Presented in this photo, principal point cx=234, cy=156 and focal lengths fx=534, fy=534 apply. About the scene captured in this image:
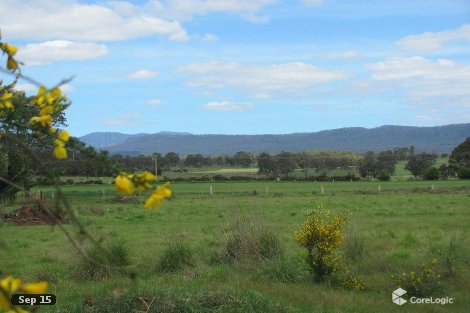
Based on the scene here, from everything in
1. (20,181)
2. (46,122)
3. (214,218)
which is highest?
(46,122)

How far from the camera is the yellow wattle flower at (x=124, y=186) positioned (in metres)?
1.46

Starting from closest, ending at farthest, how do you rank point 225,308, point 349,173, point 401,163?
point 225,308 → point 349,173 → point 401,163

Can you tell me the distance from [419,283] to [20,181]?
6.61 metres

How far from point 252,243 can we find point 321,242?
1606 mm

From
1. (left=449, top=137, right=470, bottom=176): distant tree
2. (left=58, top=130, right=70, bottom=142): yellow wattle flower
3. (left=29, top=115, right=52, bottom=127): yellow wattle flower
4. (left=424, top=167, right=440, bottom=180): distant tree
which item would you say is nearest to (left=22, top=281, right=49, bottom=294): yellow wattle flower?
(left=58, top=130, right=70, bottom=142): yellow wattle flower

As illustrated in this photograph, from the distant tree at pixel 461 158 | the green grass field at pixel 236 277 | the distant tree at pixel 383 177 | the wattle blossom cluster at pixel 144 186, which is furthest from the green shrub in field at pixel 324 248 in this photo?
the distant tree at pixel 461 158

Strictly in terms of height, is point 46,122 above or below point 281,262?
above

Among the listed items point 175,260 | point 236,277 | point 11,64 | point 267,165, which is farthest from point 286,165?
point 11,64

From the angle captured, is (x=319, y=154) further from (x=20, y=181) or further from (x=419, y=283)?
(x=20, y=181)

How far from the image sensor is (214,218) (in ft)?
68.7

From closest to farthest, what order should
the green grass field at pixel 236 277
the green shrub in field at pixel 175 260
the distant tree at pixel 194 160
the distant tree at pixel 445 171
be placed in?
1. the green grass field at pixel 236 277
2. the green shrub in field at pixel 175 260
3. the distant tree at pixel 445 171
4. the distant tree at pixel 194 160

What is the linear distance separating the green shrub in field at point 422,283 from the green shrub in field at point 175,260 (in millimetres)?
3828

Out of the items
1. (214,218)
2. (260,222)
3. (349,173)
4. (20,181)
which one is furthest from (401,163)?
(20,181)

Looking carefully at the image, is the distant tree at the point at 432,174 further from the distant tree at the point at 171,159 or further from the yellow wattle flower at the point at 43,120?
the yellow wattle flower at the point at 43,120
